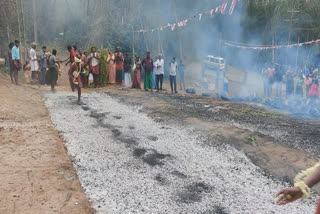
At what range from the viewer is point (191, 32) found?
25547mm

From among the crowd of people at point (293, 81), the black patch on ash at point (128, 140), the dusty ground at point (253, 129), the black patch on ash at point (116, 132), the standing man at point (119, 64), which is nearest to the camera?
the dusty ground at point (253, 129)

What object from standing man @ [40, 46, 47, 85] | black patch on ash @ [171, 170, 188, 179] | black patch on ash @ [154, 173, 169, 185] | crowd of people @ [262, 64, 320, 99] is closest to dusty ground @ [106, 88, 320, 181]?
black patch on ash @ [171, 170, 188, 179]

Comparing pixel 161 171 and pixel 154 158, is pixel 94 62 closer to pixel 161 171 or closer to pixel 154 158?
pixel 154 158

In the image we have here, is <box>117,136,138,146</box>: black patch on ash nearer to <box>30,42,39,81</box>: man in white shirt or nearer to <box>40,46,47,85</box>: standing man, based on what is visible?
<box>40,46,47,85</box>: standing man

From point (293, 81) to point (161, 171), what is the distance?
37.7 ft

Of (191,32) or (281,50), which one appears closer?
(281,50)

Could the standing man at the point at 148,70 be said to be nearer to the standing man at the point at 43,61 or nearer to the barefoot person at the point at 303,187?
the standing man at the point at 43,61

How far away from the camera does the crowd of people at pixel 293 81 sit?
13.0 m

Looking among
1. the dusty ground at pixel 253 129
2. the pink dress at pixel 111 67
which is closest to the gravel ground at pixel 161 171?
the dusty ground at pixel 253 129

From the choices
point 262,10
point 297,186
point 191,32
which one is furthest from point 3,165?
point 191,32

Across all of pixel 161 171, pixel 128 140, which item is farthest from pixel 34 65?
pixel 161 171

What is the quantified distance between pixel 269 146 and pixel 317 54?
1320 cm

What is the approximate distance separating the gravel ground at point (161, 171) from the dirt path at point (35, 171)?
0.67 ft

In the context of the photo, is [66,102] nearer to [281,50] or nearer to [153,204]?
[153,204]
